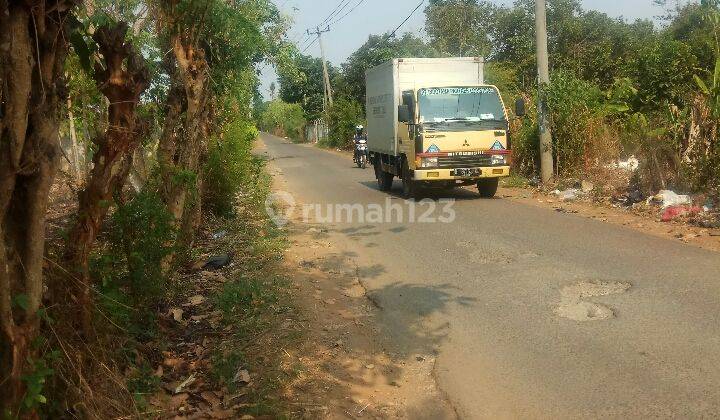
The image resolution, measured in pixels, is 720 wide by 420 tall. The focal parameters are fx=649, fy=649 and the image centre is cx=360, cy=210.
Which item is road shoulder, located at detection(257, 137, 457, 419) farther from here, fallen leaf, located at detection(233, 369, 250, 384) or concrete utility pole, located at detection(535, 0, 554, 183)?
concrete utility pole, located at detection(535, 0, 554, 183)

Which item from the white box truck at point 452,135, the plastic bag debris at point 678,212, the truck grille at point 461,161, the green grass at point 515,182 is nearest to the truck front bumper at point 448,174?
the white box truck at point 452,135

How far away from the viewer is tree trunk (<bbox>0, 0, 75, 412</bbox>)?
2.68 meters

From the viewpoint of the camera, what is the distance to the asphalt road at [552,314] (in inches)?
161

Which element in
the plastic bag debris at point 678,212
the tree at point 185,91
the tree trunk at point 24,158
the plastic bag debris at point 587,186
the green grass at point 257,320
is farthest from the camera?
the plastic bag debris at point 587,186

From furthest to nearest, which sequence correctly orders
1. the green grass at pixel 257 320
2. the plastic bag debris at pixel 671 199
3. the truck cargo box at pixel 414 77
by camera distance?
the truck cargo box at pixel 414 77, the plastic bag debris at pixel 671 199, the green grass at pixel 257 320

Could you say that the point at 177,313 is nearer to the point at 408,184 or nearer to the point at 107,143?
the point at 107,143

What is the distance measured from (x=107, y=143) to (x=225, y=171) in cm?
680

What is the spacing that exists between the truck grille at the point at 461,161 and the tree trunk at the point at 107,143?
9373 mm

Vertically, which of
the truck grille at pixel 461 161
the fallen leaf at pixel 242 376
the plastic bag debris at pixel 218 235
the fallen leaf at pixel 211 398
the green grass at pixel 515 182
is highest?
the truck grille at pixel 461 161

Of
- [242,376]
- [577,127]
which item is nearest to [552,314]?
[242,376]

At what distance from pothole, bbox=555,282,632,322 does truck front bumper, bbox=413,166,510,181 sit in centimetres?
633

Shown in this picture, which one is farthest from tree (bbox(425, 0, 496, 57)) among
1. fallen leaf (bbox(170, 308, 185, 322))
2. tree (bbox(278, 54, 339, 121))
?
fallen leaf (bbox(170, 308, 185, 322))

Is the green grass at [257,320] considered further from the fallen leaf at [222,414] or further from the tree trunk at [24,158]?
the tree trunk at [24,158]

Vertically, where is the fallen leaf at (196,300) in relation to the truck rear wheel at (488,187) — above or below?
below
